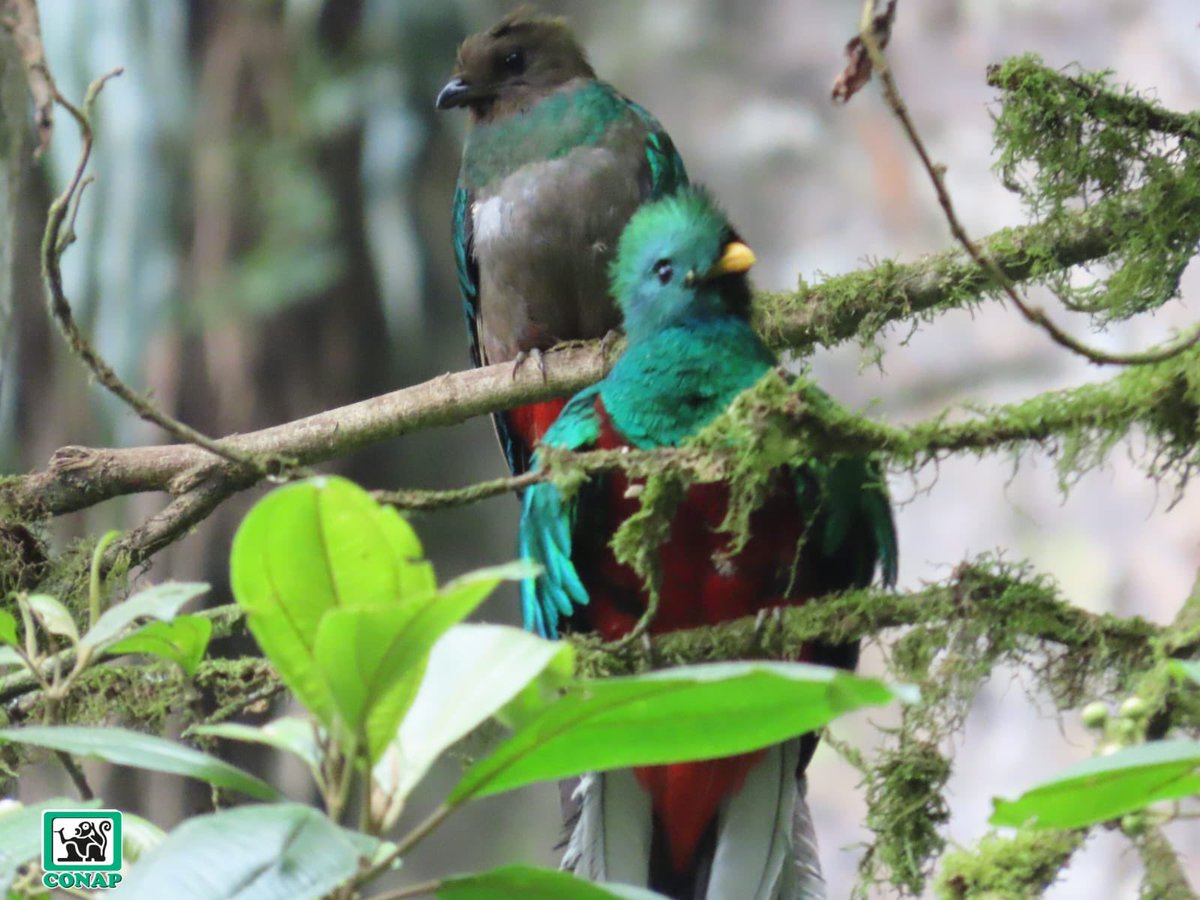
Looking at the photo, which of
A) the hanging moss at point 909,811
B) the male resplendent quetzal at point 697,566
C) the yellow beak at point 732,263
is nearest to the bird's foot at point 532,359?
the male resplendent quetzal at point 697,566

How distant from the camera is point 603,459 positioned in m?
1.82

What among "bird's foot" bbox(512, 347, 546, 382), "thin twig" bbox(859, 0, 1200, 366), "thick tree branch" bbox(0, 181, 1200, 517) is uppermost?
"bird's foot" bbox(512, 347, 546, 382)

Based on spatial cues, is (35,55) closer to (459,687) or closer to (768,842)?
(459,687)

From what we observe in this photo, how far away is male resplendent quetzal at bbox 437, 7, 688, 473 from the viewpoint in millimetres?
3582

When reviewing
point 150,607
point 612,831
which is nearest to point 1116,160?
point 612,831

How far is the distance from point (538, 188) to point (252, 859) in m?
2.95

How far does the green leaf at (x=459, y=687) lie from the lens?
89 centimetres

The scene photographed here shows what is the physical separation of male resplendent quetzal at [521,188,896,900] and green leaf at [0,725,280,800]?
1.31 metres

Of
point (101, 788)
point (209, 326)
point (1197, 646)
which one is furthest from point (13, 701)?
point (209, 326)

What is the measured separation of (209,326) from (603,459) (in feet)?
13.3

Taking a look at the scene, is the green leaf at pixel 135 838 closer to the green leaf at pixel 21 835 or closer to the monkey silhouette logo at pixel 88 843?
the monkey silhouette logo at pixel 88 843

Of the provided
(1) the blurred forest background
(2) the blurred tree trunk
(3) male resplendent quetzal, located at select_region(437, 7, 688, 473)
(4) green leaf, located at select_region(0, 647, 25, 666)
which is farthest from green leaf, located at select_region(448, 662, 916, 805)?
(1) the blurred forest background

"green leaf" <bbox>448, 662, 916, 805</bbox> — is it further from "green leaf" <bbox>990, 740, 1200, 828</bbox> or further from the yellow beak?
the yellow beak

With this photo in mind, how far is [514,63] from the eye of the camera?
3.92 m
